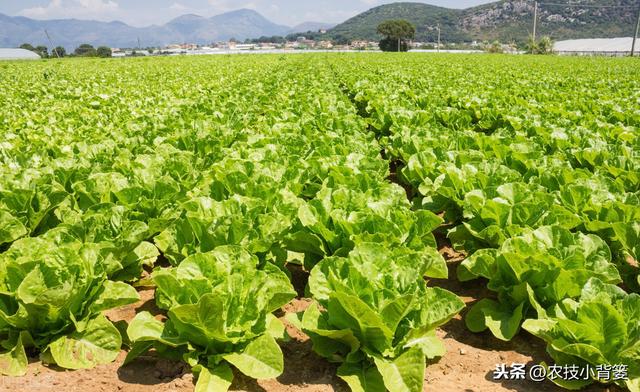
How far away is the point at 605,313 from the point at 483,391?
0.77 metres

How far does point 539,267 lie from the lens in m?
2.90

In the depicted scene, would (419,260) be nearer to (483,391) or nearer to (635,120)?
(483,391)

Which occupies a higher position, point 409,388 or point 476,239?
point 476,239

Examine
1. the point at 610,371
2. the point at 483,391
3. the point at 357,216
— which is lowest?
the point at 483,391

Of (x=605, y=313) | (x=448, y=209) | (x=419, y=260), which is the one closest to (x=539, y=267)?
(x=605, y=313)

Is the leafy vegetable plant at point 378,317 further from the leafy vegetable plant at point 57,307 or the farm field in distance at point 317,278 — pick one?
the leafy vegetable plant at point 57,307

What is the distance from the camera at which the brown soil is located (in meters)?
2.61

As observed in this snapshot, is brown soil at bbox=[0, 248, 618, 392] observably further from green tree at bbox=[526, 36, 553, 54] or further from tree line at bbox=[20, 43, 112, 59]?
tree line at bbox=[20, 43, 112, 59]

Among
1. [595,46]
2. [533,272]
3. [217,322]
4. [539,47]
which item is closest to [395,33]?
[539,47]

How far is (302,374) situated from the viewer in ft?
9.14

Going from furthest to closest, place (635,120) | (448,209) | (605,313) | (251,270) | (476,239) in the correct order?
(635,120)
(448,209)
(476,239)
(251,270)
(605,313)

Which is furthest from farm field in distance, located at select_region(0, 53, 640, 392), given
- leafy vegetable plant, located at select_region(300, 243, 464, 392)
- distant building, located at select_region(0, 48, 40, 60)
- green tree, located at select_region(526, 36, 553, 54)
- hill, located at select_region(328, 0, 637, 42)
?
hill, located at select_region(328, 0, 637, 42)

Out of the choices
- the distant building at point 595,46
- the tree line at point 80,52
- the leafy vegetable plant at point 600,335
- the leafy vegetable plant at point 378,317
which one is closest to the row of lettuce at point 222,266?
the leafy vegetable plant at point 378,317

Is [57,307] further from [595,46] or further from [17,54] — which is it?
[595,46]
